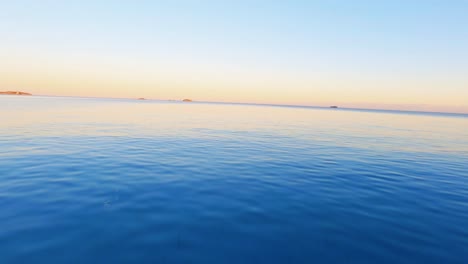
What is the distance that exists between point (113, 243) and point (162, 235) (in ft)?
4.70

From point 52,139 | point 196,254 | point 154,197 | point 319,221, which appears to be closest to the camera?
point 196,254

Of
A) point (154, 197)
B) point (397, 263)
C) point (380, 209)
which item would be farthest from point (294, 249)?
point (154, 197)

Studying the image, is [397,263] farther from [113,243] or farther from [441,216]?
[113,243]

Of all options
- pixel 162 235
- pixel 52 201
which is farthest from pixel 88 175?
pixel 162 235

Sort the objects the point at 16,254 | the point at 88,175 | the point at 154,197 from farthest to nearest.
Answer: the point at 88,175 < the point at 154,197 < the point at 16,254

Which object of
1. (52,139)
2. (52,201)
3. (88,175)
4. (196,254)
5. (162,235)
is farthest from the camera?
(52,139)

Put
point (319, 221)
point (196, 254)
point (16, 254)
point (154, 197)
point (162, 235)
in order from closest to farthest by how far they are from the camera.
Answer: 1. point (16, 254)
2. point (196, 254)
3. point (162, 235)
4. point (319, 221)
5. point (154, 197)

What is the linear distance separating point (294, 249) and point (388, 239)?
Result: 3391 millimetres

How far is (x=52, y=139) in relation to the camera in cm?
2238

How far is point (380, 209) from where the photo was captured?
9.82 meters

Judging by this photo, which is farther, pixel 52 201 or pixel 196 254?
pixel 52 201

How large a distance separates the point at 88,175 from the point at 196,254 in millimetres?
9347

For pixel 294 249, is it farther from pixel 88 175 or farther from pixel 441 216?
pixel 88 175

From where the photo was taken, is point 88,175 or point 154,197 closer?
point 154,197
